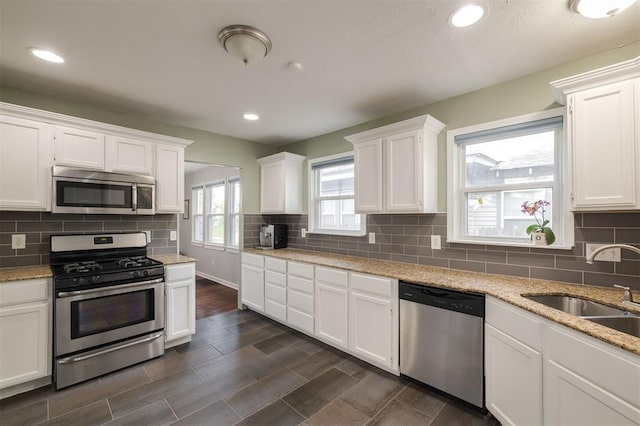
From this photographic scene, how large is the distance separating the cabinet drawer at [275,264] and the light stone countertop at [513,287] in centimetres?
33

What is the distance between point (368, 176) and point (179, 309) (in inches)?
95.9

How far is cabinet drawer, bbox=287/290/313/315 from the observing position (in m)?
3.10

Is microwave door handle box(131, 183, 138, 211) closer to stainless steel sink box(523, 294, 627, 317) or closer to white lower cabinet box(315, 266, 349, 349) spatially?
white lower cabinet box(315, 266, 349, 349)

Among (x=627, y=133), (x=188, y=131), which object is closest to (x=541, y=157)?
(x=627, y=133)

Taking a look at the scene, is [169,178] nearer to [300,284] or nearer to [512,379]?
[300,284]

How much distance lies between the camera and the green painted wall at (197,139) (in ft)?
8.55

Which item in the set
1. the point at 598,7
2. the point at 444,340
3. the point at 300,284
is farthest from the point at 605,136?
the point at 300,284

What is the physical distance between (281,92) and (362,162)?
1080 mm

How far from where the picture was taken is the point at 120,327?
2539 mm

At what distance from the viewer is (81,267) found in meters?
2.47

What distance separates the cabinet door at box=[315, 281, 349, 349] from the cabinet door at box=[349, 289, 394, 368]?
2.9 inches

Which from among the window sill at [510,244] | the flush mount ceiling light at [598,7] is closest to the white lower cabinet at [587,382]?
the window sill at [510,244]

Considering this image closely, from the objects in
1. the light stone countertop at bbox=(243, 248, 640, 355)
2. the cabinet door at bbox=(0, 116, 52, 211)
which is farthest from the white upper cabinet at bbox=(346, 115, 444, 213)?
the cabinet door at bbox=(0, 116, 52, 211)

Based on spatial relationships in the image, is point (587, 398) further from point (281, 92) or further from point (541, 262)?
point (281, 92)
